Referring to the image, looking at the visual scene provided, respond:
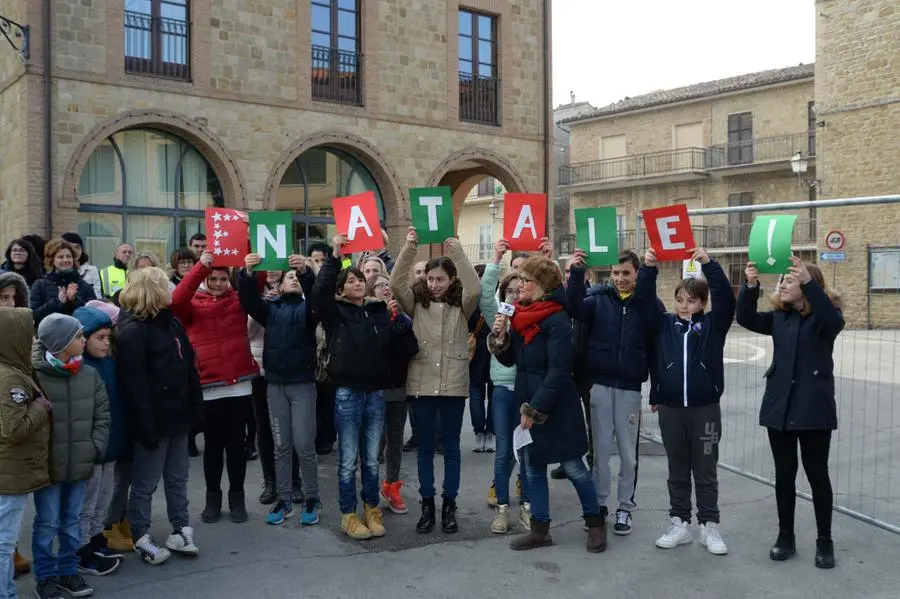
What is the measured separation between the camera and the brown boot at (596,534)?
5609 mm

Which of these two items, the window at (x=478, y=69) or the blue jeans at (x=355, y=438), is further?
the window at (x=478, y=69)

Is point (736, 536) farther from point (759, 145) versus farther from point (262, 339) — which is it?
point (759, 145)

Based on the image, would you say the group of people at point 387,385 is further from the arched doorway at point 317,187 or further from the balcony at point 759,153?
the balcony at point 759,153

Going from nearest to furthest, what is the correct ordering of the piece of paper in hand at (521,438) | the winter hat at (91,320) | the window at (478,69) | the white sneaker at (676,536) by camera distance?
the winter hat at (91,320)
the piece of paper in hand at (521,438)
the white sneaker at (676,536)
the window at (478,69)

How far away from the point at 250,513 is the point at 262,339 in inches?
54.0

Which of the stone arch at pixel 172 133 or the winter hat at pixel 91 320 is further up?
the stone arch at pixel 172 133

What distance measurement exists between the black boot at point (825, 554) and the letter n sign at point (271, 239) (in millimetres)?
4084

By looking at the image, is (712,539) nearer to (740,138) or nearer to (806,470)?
(806,470)

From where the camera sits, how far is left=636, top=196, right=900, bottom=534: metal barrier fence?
20.5ft

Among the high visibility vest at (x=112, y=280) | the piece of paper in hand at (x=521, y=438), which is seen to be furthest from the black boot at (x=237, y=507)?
the high visibility vest at (x=112, y=280)

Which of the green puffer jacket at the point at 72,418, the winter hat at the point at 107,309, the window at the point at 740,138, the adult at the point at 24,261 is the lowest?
the green puffer jacket at the point at 72,418

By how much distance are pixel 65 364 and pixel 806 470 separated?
458 cm

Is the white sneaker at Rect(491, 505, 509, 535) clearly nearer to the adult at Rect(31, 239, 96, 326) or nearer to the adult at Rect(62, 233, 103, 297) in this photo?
the adult at Rect(31, 239, 96, 326)

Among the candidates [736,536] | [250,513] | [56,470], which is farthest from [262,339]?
[736,536]
